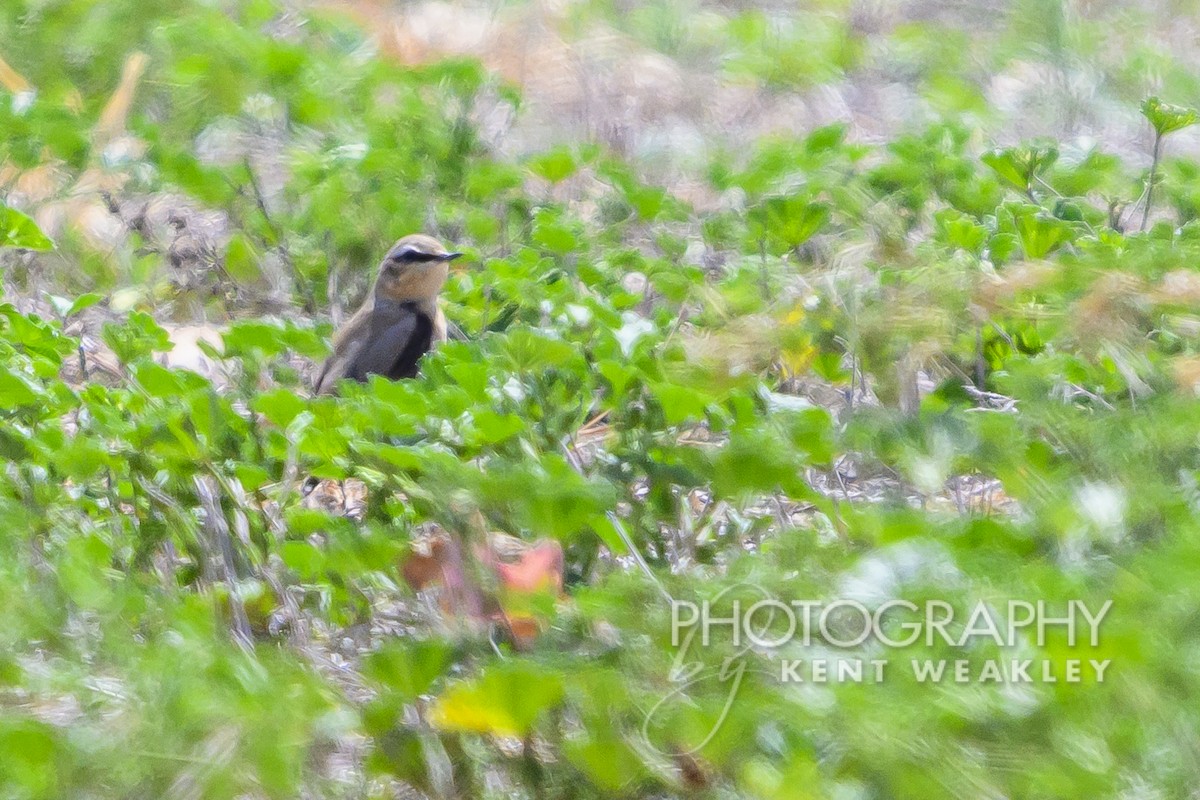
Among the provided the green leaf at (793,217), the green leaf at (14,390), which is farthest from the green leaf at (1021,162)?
the green leaf at (14,390)

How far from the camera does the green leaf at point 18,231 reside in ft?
12.9

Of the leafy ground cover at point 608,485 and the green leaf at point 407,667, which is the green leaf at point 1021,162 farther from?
the green leaf at point 407,667

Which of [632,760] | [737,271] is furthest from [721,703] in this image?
[737,271]

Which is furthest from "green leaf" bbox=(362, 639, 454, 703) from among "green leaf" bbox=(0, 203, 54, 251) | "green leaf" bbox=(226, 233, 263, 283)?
"green leaf" bbox=(226, 233, 263, 283)

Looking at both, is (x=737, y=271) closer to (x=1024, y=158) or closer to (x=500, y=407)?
(x=1024, y=158)

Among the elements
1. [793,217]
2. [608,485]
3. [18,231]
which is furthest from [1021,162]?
[18,231]

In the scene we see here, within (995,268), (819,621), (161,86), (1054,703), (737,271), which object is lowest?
(161,86)

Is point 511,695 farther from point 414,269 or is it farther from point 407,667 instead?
point 414,269

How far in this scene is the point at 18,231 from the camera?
3.94 meters

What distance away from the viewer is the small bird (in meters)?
4.89

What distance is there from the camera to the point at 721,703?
2.06 m

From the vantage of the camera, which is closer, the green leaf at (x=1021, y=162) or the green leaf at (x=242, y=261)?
the green leaf at (x=1021, y=162)

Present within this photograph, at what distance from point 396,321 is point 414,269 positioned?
193mm

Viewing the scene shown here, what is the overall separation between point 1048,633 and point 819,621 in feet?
1.00
